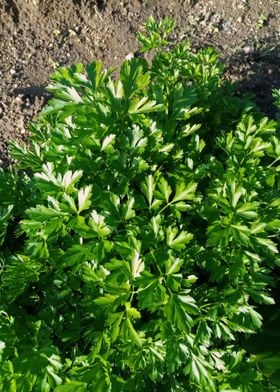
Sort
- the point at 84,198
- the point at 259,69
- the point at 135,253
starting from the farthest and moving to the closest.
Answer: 1. the point at 259,69
2. the point at 84,198
3. the point at 135,253

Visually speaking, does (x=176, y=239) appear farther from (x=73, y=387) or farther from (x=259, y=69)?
(x=259, y=69)

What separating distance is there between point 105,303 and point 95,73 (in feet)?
2.93

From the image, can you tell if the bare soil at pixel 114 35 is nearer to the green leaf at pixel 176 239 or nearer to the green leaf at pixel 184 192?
the green leaf at pixel 184 192

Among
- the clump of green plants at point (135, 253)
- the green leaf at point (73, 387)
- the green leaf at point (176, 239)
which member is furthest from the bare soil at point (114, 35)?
the green leaf at point (73, 387)

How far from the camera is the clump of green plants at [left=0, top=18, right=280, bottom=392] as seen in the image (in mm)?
1944

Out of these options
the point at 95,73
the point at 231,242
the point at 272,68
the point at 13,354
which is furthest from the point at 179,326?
the point at 272,68

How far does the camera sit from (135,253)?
1908 millimetres

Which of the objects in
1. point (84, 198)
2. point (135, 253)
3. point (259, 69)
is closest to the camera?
point (135, 253)

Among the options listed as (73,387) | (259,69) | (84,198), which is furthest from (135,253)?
(259,69)

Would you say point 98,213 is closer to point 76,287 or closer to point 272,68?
point 76,287

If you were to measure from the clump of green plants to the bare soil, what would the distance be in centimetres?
160

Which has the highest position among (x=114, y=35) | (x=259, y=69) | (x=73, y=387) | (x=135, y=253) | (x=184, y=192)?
(x=114, y=35)

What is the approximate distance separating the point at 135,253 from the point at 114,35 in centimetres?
245

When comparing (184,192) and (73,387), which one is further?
(184,192)
